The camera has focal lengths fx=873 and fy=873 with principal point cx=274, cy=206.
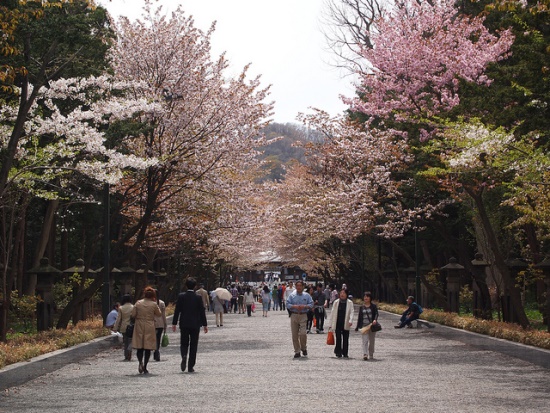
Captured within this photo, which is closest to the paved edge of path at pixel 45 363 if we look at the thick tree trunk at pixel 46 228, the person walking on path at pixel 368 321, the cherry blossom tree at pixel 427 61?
the person walking on path at pixel 368 321

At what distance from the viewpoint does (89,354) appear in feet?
68.8

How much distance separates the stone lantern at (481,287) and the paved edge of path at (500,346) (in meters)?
3.05

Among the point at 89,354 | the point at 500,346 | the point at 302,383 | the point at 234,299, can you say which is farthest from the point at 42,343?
the point at 234,299

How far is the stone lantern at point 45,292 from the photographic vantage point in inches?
1049

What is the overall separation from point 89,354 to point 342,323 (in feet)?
20.1

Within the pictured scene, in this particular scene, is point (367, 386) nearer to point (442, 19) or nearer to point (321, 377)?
point (321, 377)

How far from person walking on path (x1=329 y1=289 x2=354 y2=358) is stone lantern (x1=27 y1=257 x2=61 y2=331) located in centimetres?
996

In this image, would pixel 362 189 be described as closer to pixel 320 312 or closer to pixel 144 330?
pixel 320 312

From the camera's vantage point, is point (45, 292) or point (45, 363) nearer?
point (45, 363)

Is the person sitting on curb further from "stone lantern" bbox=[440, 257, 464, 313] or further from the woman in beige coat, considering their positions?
the woman in beige coat

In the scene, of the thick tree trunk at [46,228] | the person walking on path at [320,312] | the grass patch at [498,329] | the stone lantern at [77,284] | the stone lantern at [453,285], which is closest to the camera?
the grass patch at [498,329]

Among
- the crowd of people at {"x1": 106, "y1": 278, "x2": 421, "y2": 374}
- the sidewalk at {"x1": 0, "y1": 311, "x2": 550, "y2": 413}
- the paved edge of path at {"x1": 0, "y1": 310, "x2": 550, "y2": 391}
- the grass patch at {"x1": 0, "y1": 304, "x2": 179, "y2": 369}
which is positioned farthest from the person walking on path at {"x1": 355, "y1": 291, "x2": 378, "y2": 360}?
the grass patch at {"x1": 0, "y1": 304, "x2": 179, "y2": 369}

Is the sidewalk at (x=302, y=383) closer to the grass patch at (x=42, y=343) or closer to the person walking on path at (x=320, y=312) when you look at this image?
the grass patch at (x=42, y=343)

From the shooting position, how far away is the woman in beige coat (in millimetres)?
16641
